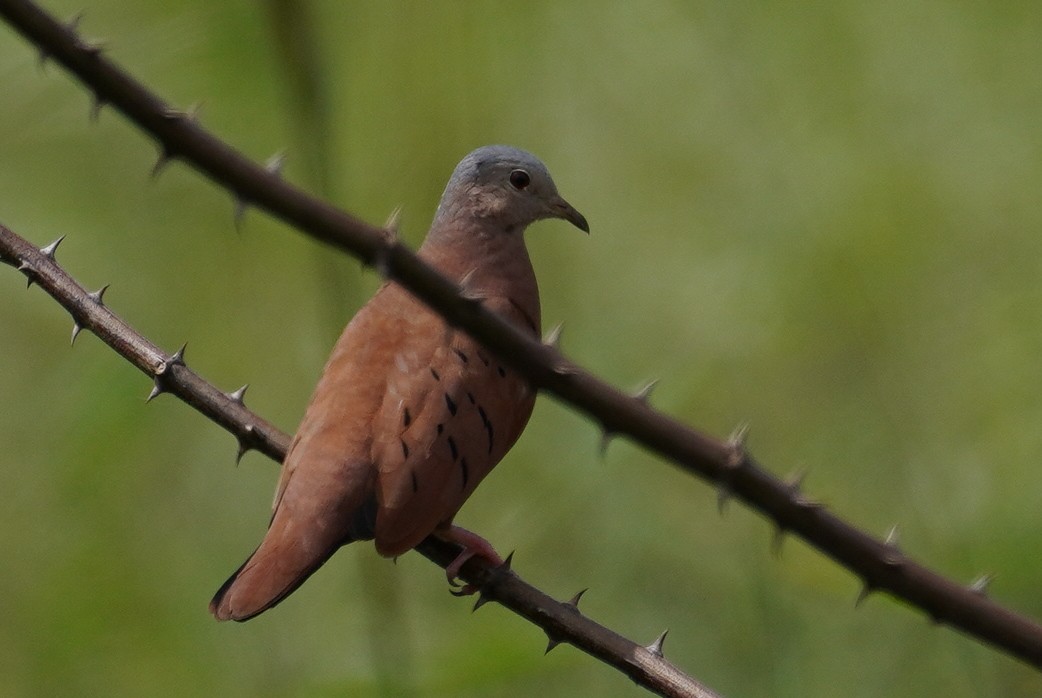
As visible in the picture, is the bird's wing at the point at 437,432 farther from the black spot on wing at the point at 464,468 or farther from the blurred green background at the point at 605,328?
the blurred green background at the point at 605,328

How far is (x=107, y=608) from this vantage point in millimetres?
5117

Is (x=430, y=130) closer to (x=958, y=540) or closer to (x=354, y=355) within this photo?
(x=354, y=355)

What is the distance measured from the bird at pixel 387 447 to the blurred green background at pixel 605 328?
0.59ft

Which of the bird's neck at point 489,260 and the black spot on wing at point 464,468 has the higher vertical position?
the bird's neck at point 489,260


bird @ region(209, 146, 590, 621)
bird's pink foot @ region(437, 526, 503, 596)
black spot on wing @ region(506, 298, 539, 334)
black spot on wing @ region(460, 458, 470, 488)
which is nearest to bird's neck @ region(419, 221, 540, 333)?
black spot on wing @ region(506, 298, 539, 334)

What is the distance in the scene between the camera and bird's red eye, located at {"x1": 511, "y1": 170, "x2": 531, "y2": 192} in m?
4.02

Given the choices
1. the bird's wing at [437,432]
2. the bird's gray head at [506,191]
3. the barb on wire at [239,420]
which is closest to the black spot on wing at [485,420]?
the bird's wing at [437,432]

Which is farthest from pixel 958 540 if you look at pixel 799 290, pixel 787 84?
pixel 787 84

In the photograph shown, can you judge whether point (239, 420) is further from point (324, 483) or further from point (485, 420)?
point (485, 420)

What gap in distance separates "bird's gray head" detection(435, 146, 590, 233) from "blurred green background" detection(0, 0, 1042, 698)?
35cm

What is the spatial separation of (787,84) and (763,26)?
0.40 metres

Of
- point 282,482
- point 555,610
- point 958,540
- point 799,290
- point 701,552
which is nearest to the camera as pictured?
point 555,610

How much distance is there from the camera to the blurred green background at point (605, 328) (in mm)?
4828

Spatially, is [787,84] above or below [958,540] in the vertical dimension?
above
